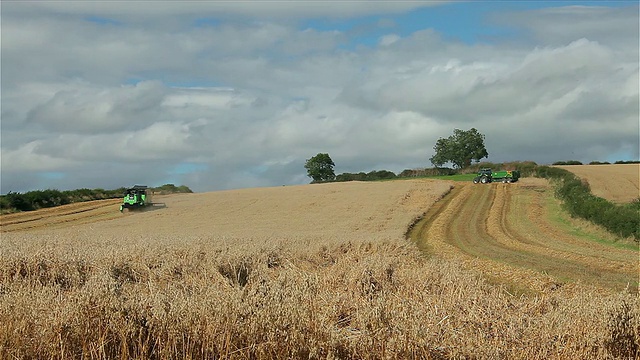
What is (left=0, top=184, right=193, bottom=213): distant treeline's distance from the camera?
52.4 metres

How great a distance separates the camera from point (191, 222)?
4506cm

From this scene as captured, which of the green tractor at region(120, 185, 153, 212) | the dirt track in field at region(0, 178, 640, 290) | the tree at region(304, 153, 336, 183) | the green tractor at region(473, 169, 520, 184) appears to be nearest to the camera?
the dirt track in field at region(0, 178, 640, 290)

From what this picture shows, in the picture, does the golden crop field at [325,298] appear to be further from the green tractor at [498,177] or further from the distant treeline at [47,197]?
the green tractor at [498,177]

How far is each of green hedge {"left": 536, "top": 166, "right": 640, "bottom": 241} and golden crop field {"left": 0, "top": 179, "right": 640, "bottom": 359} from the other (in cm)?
65

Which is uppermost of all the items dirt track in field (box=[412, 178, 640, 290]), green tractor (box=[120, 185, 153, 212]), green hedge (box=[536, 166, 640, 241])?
green tractor (box=[120, 185, 153, 212])

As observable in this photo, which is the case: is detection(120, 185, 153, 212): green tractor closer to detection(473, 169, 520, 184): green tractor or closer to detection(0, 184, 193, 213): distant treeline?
detection(0, 184, 193, 213): distant treeline

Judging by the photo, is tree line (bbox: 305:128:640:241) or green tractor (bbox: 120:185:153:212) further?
green tractor (bbox: 120:185:153:212)

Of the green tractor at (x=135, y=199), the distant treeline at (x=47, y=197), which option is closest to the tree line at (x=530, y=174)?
the green tractor at (x=135, y=199)

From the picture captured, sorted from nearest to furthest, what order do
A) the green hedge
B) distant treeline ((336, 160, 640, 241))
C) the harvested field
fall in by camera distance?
the green hedge → distant treeline ((336, 160, 640, 241)) → the harvested field

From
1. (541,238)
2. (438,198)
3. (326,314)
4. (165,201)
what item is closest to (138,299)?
(326,314)

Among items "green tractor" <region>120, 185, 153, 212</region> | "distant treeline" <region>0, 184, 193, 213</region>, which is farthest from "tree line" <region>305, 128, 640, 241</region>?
A: "distant treeline" <region>0, 184, 193, 213</region>

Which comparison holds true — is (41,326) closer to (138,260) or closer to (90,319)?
(90,319)

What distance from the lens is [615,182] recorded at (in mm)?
66250

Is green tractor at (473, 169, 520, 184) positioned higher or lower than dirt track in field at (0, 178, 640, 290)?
higher
